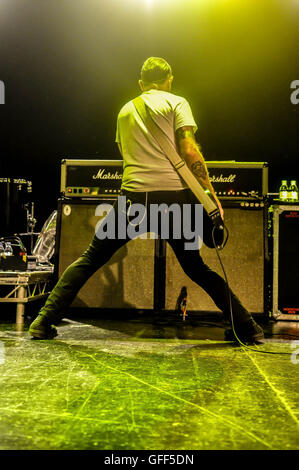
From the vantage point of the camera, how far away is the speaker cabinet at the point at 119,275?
3.73m

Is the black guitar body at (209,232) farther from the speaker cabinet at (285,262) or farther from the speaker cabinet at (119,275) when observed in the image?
the speaker cabinet at (285,262)

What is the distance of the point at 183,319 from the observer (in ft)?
11.8

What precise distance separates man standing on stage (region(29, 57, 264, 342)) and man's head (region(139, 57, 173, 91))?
7cm

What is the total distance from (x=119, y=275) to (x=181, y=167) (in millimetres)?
1436

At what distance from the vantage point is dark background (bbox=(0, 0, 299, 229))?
5980 mm

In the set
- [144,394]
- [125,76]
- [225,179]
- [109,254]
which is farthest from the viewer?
[125,76]

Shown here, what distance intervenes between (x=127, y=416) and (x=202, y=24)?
229 inches

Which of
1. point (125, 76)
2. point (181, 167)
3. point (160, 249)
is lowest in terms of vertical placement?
point (160, 249)

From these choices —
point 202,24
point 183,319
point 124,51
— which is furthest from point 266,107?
point 183,319

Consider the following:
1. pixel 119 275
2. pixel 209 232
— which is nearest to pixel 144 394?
pixel 209 232

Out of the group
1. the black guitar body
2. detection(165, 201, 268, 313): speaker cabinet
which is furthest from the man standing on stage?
detection(165, 201, 268, 313): speaker cabinet

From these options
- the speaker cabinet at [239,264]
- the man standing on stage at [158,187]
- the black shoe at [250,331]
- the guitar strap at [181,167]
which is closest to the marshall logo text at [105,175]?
the speaker cabinet at [239,264]

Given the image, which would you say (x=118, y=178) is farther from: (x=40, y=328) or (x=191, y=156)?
(x=40, y=328)

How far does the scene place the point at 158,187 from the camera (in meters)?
2.60
